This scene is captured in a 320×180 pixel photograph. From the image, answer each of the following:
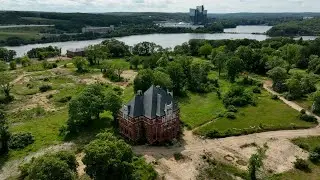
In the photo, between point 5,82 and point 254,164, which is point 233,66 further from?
point 5,82

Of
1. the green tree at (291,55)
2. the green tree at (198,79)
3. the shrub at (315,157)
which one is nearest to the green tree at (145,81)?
the green tree at (198,79)

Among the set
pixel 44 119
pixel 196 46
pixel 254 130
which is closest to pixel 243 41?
pixel 196 46

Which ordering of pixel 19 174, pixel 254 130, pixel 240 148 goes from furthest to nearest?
pixel 254 130 → pixel 240 148 → pixel 19 174

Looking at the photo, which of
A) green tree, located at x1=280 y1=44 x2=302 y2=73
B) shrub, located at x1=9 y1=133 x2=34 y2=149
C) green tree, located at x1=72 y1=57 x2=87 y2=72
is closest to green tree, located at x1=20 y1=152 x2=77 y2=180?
shrub, located at x1=9 y1=133 x2=34 y2=149

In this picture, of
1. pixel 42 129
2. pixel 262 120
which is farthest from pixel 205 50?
pixel 42 129

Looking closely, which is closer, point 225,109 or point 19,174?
point 19,174

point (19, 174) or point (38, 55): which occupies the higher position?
point (38, 55)

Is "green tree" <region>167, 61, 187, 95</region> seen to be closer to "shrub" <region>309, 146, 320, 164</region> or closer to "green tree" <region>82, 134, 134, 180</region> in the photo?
"shrub" <region>309, 146, 320, 164</region>

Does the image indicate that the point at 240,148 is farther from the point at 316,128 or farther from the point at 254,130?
the point at 316,128
